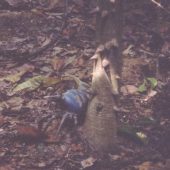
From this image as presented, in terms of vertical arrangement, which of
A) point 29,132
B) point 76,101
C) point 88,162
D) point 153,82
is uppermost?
point 153,82

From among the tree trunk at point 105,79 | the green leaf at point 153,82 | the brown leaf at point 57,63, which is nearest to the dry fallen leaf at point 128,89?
the green leaf at point 153,82

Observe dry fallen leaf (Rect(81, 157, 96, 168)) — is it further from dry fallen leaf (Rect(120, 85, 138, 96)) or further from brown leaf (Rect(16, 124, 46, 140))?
dry fallen leaf (Rect(120, 85, 138, 96))

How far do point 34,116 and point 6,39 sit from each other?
149cm

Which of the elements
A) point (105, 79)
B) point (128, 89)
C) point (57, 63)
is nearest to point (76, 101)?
point (105, 79)

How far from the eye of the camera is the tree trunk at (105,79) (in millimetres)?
3082

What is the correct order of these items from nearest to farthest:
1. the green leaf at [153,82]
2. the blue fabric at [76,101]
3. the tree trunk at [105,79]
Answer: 1. the tree trunk at [105,79]
2. the blue fabric at [76,101]
3. the green leaf at [153,82]

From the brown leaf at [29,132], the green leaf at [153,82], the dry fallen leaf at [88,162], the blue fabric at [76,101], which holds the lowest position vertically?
the dry fallen leaf at [88,162]

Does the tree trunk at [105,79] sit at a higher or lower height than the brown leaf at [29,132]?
higher

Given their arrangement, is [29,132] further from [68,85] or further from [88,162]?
[68,85]

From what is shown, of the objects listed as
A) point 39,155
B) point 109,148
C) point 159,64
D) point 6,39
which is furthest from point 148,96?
point 6,39

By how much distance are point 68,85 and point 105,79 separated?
97 cm

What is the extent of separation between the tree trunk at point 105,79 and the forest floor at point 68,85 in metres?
0.16

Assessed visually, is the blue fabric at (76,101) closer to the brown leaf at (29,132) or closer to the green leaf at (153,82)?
A: the brown leaf at (29,132)

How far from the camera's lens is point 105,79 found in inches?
123
